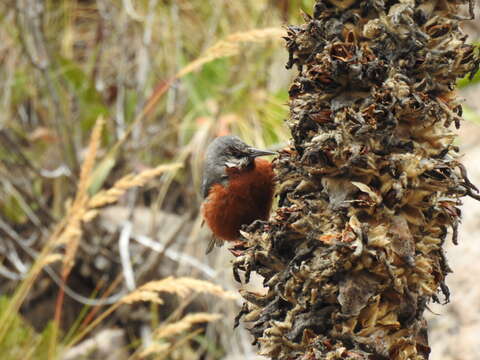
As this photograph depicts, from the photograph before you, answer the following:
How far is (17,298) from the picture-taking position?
6.92 feet

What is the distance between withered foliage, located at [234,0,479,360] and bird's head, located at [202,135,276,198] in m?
1.12

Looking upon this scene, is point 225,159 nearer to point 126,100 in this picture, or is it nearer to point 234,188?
point 234,188

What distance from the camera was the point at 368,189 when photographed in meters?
1.09

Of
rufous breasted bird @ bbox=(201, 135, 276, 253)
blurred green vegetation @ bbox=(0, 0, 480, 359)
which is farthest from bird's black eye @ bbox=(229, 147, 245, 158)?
blurred green vegetation @ bbox=(0, 0, 480, 359)

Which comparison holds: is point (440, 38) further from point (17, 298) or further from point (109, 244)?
point (109, 244)

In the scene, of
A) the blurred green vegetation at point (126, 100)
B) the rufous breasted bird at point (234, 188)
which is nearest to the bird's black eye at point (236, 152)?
the rufous breasted bird at point (234, 188)

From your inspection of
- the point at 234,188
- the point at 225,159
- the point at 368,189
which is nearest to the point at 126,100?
the point at 225,159

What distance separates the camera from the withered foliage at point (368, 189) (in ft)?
3.51

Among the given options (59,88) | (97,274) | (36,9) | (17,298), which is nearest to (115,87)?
(59,88)

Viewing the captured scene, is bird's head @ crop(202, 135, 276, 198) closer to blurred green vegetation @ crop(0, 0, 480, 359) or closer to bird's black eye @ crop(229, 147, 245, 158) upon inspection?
bird's black eye @ crop(229, 147, 245, 158)

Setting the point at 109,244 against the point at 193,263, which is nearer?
the point at 193,263

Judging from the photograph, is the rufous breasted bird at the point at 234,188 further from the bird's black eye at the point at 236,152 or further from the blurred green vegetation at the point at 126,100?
the blurred green vegetation at the point at 126,100

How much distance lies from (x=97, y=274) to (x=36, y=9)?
165cm

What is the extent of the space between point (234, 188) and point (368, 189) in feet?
4.02
